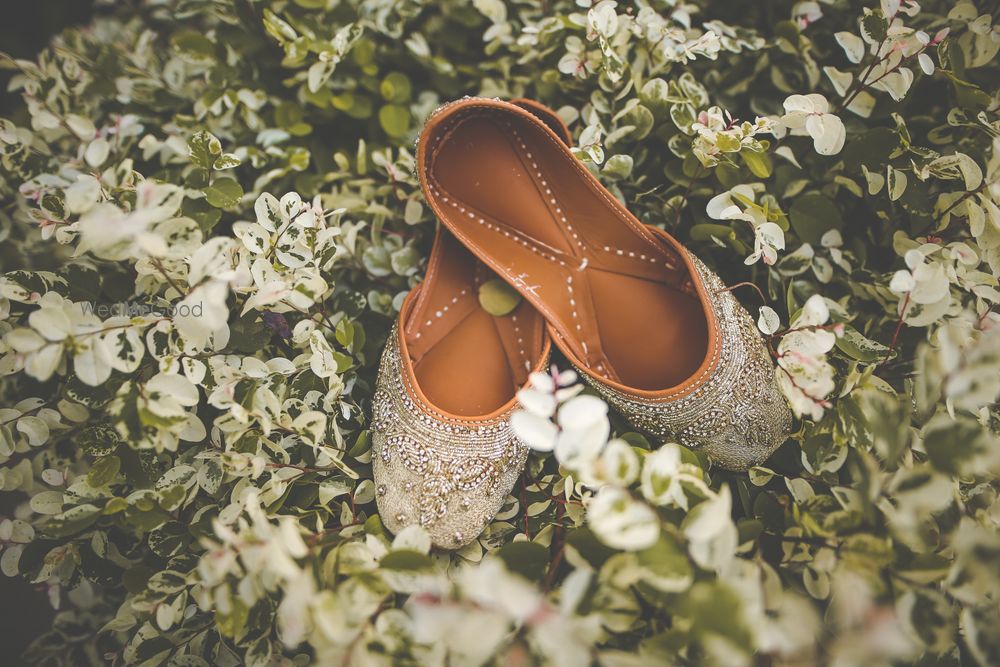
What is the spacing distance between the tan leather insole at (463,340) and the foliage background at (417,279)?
65 mm

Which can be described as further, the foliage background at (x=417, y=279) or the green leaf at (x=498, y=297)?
the green leaf at (x=498, y=297)

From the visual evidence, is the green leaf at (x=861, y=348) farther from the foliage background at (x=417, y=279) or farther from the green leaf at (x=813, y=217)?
the green leaf at (x=813, y=217)

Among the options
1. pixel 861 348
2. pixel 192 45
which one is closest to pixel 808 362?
pixel 861 348

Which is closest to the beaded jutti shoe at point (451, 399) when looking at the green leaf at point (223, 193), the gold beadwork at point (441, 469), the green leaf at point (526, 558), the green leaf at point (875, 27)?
the gold beadwork at point (441, 469)

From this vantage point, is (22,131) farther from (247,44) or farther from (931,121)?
(931,121)

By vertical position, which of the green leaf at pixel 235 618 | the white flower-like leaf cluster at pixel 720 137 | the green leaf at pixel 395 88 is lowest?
the green leaf at pixel 235 618

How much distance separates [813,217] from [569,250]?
34cm

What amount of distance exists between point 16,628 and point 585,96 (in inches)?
53.4

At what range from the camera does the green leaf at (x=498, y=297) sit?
809 millimetres

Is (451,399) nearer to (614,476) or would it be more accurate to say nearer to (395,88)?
(614,476)

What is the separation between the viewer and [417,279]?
2.75 ft

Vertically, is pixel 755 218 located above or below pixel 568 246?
above

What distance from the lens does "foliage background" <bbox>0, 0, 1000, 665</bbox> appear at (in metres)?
0.41

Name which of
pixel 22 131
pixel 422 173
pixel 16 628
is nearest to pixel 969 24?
pixel 422 173
